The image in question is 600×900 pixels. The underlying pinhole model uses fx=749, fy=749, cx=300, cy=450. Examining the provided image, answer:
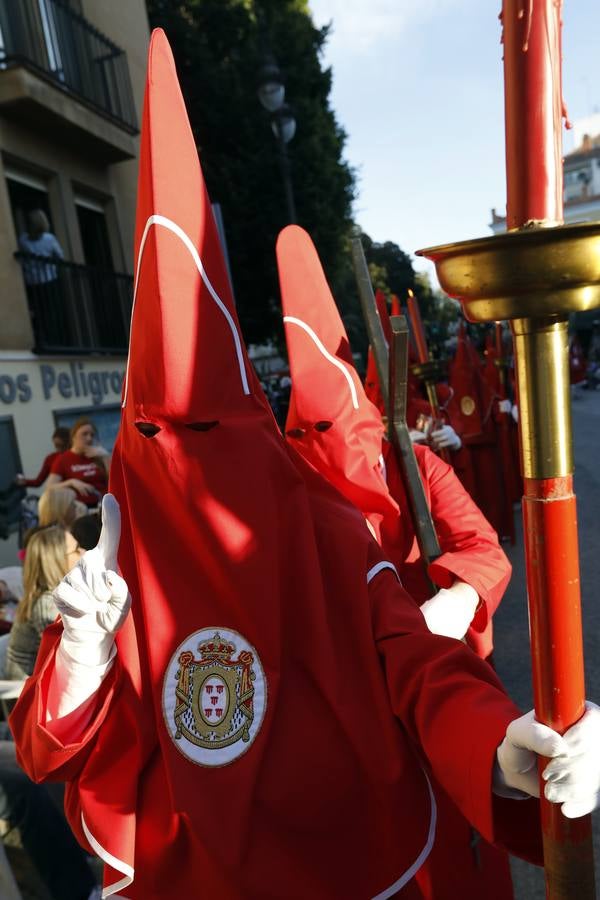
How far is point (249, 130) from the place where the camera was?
1477 cm

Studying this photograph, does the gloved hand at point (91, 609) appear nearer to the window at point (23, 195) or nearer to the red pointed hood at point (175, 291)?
the red pointed hood at point (175, 291)

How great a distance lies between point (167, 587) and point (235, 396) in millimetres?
398

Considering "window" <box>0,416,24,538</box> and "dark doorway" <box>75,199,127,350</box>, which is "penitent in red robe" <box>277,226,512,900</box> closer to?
"window" <box>0,416,24,538</box>

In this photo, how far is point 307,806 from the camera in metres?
1.35

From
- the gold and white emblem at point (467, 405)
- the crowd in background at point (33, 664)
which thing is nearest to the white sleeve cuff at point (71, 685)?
the crowd in background at point (33, 664)

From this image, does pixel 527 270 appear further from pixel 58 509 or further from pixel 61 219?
pixel 61 219

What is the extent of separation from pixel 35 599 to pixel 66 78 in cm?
832

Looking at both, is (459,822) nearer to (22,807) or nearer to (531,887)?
(531,887)

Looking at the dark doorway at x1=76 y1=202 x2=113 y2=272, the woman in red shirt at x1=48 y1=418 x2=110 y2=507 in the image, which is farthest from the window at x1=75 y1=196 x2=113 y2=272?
the woman in red shirt at x1=48 y1=418 x2=110 y2=507

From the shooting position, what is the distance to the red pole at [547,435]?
2.45 feet

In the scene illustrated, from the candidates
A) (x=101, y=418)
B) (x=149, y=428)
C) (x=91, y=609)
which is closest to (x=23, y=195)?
(x=101, y=418)

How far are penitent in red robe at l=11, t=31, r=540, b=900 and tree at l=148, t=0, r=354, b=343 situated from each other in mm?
13679

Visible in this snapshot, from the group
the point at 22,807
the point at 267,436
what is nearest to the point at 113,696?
the point at 267,436

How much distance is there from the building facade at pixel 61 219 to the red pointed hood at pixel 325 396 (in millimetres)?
4400
